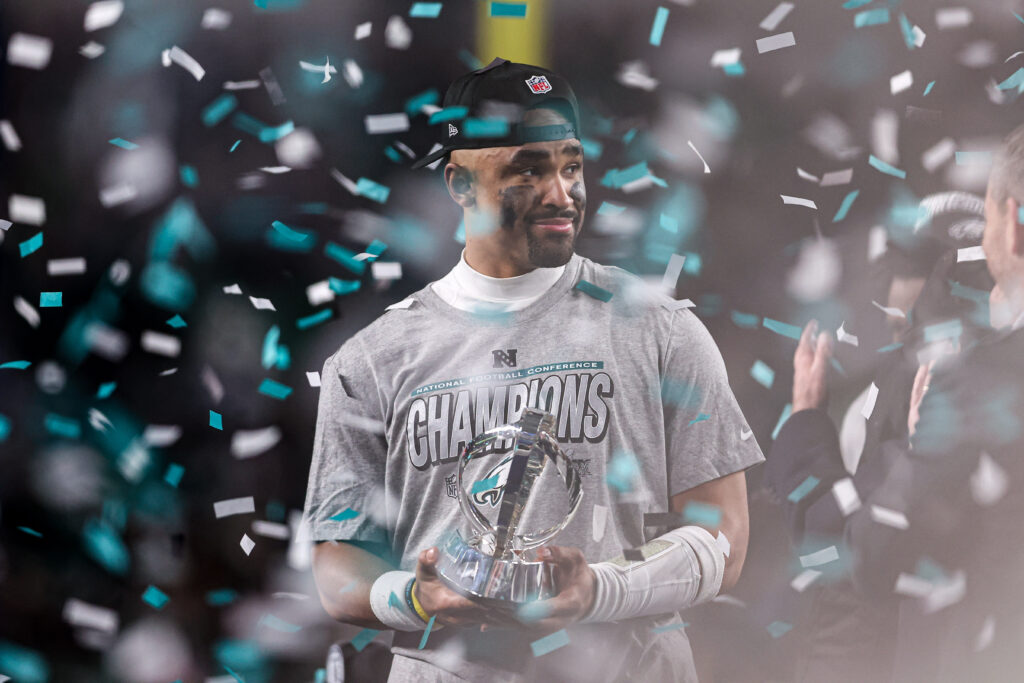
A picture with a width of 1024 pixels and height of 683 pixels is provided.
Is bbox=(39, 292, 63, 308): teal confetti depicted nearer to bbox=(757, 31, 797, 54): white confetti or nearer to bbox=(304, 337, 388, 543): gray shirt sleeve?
bbox=(304, 337, 388, 543): gray shirt sleeve

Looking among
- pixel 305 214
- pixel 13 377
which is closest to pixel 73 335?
pixel 13 377

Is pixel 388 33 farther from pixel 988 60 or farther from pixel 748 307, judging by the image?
pixel 988 60

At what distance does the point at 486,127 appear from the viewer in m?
1.45

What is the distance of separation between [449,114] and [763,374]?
0.71 metres

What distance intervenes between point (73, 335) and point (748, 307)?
122 cm

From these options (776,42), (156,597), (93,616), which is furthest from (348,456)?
(776,42)

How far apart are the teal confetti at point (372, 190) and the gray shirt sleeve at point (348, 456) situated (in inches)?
10.2

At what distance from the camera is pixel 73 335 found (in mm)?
1568

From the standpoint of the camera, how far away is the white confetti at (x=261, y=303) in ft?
5.07

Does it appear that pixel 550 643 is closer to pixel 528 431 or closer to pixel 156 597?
pixel 528 431

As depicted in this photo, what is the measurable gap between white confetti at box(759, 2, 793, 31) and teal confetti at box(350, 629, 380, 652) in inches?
49.8

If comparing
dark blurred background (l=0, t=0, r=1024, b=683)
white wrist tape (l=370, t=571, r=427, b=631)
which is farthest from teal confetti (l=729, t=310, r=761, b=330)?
white wrist tape (l=370, t=571, r=427, b=631)

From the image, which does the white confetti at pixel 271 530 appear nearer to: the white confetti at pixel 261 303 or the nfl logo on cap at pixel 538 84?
the white confetti at pixel 261 303

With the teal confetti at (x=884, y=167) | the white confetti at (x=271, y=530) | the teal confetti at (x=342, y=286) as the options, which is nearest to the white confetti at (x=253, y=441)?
the white confetti at (x=271, y=530)
